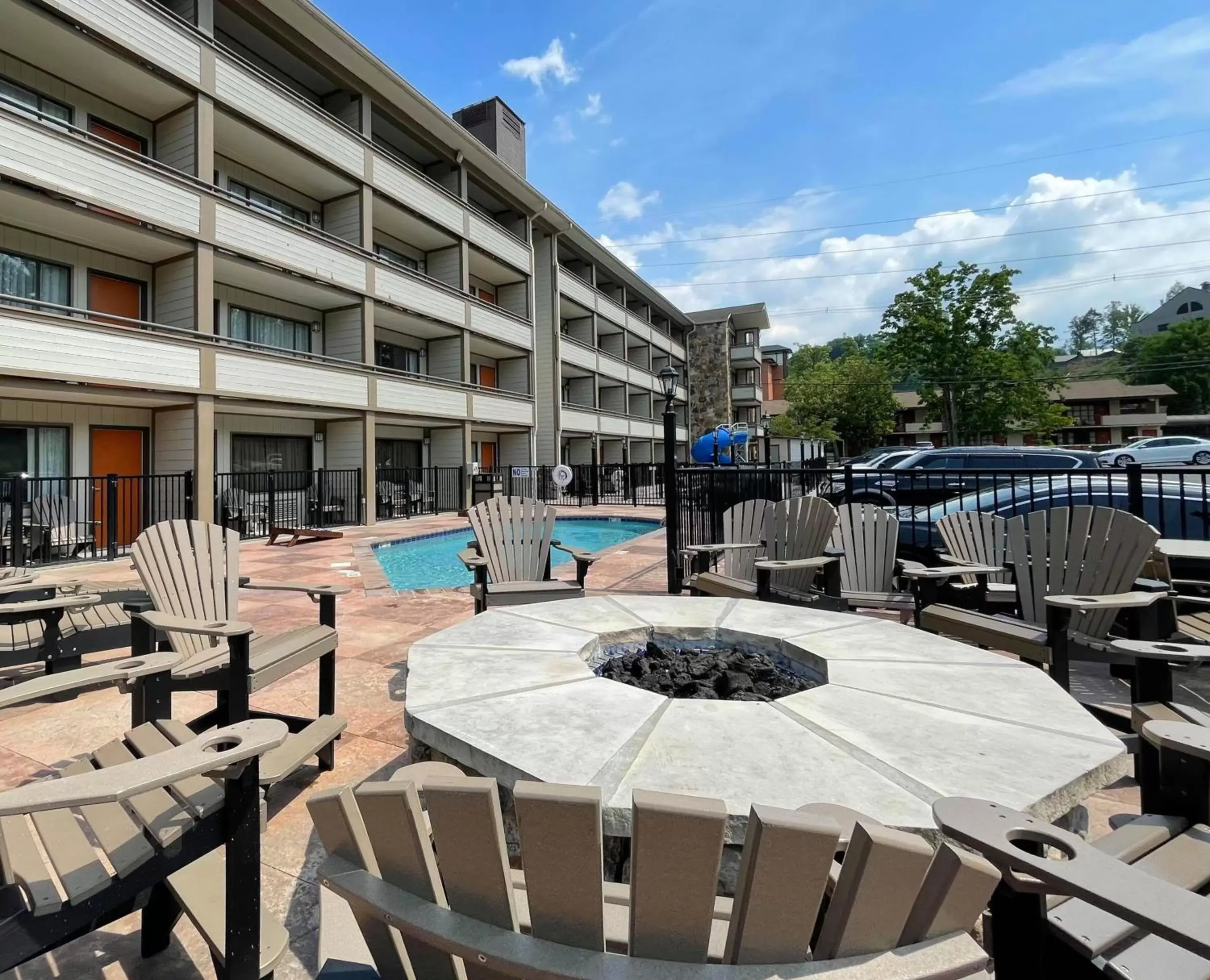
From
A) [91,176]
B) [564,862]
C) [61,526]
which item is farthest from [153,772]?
[91,176]

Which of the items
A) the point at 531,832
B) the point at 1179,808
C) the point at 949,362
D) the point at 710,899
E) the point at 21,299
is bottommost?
the point at 1179,808

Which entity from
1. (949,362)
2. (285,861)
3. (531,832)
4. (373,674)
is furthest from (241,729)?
(949,362)

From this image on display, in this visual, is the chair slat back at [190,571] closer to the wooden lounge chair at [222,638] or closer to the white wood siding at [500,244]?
the wooden lounge chair at [222,638]

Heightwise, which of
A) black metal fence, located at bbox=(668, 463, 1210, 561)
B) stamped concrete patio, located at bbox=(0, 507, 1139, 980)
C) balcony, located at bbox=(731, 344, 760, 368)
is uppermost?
balcony, located at bbox=(731, 344, 760, 368)

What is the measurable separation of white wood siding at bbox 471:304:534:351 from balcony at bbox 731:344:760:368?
2794 centimetres

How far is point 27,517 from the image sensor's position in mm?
10836

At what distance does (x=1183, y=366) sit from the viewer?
187ft

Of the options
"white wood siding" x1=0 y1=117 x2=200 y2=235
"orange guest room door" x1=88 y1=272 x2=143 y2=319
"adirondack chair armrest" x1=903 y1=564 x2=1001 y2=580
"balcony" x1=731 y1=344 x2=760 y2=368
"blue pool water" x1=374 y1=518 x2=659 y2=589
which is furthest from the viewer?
"balcony" x1=731 y1=344 x2=760 y2=368

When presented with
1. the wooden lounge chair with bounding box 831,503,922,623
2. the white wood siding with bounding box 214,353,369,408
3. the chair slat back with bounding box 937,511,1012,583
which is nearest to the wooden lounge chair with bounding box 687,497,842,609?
the wooden lounge chair with bounding box 831,503,922,623

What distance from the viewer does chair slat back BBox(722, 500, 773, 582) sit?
5781 mm

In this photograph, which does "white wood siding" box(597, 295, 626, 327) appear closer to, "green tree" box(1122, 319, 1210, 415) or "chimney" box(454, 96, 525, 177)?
"chimney" box(454, 96, 525, 177)

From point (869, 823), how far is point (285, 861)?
220 cm

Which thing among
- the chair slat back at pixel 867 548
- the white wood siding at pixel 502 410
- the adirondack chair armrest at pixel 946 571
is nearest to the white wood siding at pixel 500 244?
the white wood siding at pixel 502 410

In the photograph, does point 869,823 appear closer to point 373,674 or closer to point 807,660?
point 807,660
